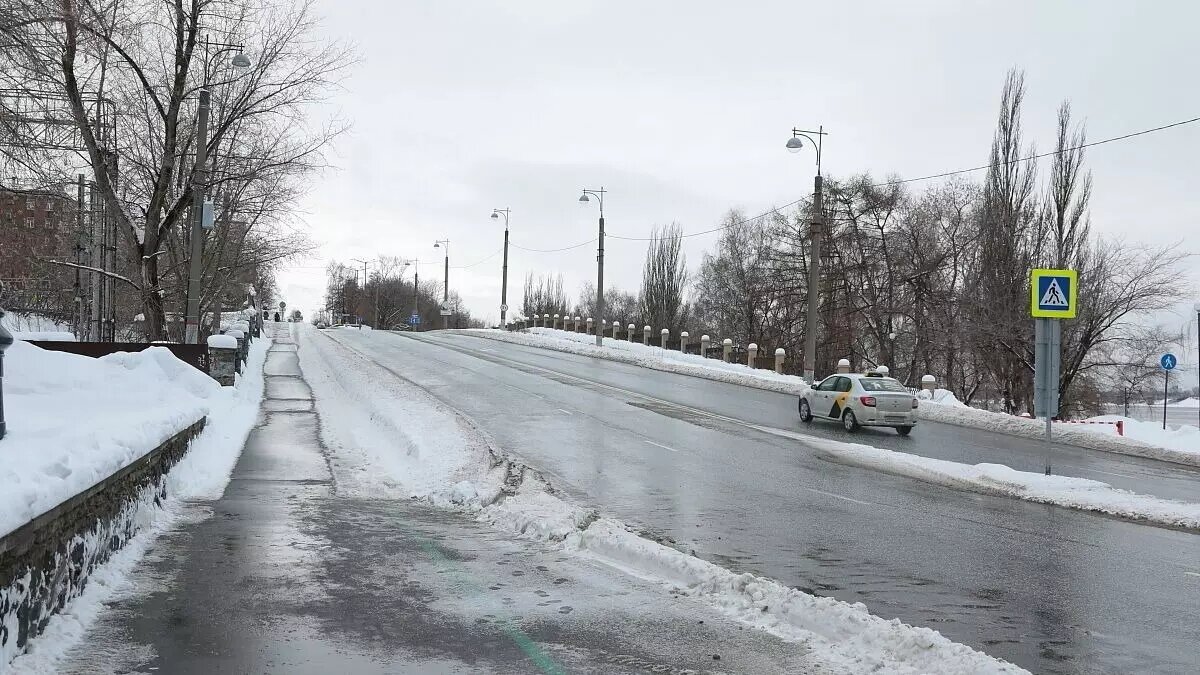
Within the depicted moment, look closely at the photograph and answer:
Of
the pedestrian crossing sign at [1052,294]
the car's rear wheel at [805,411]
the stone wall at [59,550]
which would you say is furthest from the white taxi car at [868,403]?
→ the stone wall at [59,550]

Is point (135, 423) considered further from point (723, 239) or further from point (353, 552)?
point (723, 239)

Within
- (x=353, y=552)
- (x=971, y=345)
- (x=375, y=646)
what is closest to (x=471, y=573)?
(x=353, y=552)

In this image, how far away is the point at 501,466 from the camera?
592 inches

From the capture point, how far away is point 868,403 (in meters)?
23.0

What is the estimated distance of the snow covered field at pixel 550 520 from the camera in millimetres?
6055

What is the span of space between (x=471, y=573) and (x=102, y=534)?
284 cm

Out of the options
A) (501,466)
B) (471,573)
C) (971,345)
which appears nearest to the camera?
(471,573)

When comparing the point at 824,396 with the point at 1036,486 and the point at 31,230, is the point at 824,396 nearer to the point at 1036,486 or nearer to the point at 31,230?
the point at 1036,486

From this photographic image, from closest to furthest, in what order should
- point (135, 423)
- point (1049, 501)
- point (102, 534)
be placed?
point (102, 534), point (135, 423), point (1049, 501)

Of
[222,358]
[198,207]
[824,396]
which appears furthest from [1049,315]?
[198,207]

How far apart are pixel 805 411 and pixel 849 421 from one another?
6.38ft

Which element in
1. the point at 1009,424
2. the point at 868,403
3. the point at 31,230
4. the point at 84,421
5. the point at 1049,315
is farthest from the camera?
the point at 31,230

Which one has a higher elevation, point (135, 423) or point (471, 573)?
point (135, 423)

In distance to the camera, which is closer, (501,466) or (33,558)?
(33,558)
